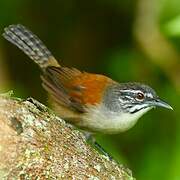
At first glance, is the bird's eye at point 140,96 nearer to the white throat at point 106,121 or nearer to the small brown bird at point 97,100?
the small brown bird at point 97,100

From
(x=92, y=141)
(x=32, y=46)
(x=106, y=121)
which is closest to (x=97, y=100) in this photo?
(x=106, y=121)

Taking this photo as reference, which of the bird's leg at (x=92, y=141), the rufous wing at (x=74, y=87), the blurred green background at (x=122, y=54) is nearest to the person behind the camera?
the bird's leg at (x=92, y=141)

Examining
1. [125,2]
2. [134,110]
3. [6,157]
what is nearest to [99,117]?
[134,110]

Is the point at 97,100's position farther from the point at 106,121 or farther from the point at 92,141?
the point at 92,141

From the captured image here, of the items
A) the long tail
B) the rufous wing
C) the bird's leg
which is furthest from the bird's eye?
the long tail

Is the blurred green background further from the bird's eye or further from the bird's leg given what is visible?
the bird's eye

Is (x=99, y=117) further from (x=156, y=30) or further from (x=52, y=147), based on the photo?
(x=52, y=147)

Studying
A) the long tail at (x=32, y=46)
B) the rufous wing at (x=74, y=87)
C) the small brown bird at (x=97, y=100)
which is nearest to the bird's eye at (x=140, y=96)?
the small brown bird at (x=97, y=100)
